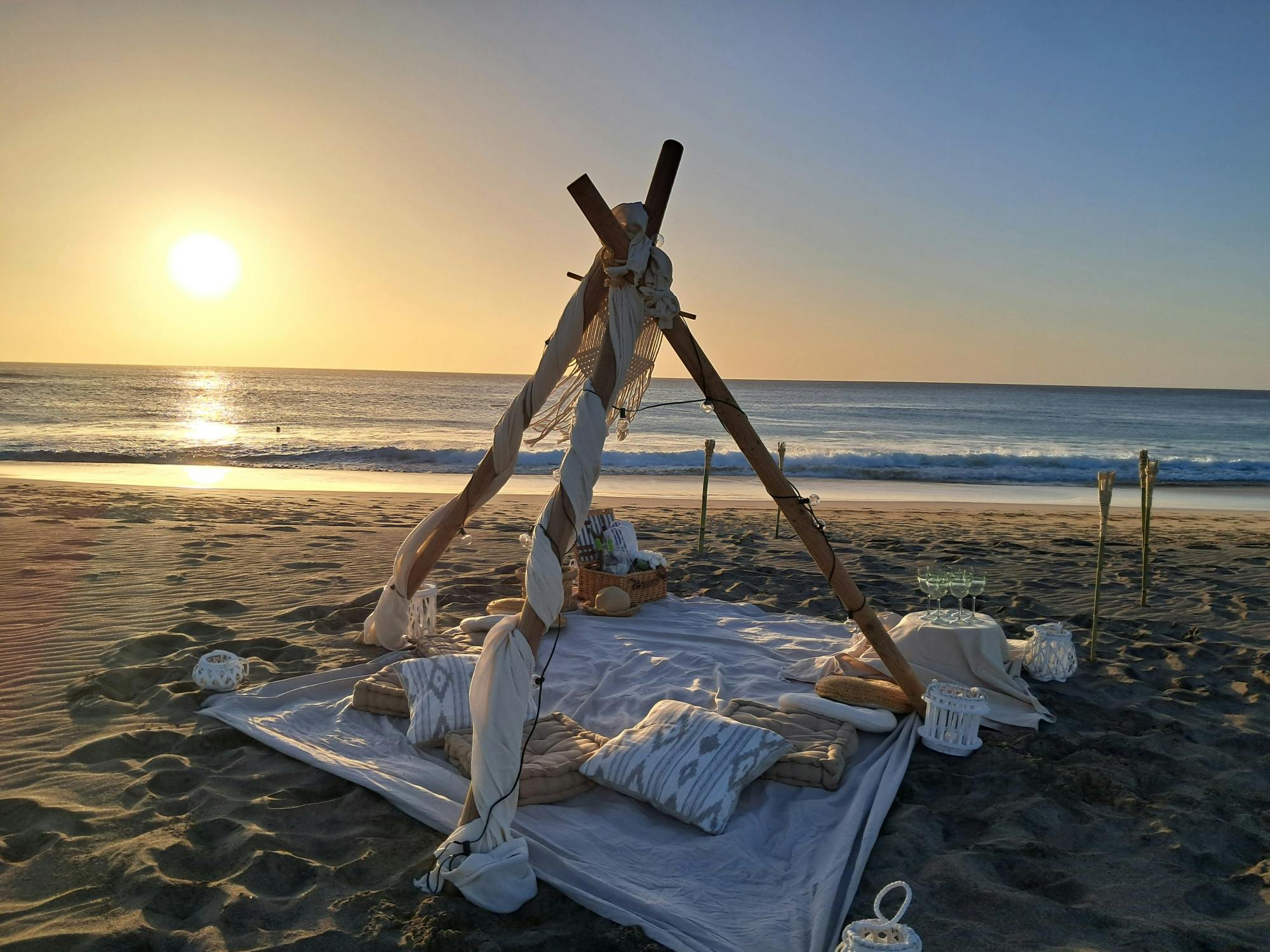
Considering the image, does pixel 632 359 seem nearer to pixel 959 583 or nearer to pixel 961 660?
pixel 959 583

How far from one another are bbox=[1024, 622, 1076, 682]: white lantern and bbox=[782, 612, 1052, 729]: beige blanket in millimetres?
183

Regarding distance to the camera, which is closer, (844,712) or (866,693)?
(844,712)

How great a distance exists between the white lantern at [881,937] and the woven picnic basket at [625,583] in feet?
14.3

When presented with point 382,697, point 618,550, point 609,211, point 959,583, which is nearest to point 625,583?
point 618,550

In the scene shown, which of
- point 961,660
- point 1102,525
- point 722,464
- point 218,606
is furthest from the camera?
point 722,464

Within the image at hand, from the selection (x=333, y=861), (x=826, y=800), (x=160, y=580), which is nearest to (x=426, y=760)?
(x=333, y=861)

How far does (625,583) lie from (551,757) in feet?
9.44

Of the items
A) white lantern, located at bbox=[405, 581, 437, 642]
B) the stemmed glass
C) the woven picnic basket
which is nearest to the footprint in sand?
white lantern, located at bbox=[405, 581, 437, 642]

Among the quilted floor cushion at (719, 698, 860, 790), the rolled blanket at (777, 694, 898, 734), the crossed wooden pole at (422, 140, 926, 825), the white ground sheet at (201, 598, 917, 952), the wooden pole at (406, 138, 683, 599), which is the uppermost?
the wooden pole at (406, 138, 683, 599)

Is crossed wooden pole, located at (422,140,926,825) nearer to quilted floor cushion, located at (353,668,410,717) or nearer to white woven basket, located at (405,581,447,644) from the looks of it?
white woven basket, located at (405,581,447,644)

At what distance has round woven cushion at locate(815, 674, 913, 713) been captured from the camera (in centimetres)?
457

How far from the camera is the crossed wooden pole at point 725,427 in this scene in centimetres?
323

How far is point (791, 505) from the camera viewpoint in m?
4.25

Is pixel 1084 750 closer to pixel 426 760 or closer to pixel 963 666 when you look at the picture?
pixel 963 666
